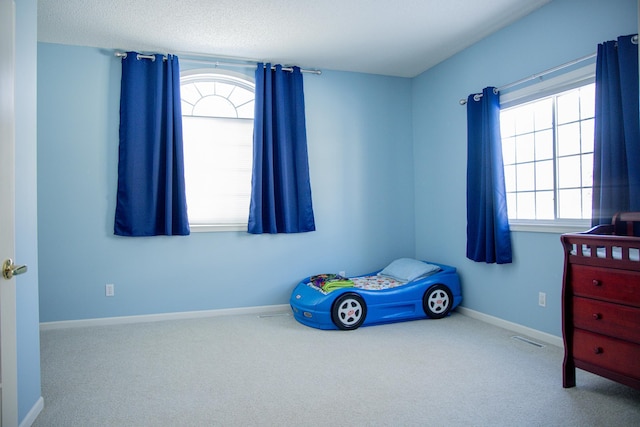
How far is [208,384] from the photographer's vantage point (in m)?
2.49

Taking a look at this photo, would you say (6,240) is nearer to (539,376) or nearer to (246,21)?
(246,21)

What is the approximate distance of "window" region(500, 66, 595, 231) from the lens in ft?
9.80

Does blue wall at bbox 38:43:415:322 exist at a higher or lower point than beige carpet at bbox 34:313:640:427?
Result: higher

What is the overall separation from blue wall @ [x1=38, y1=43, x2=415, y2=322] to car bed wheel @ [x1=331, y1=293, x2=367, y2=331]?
95 centimetres

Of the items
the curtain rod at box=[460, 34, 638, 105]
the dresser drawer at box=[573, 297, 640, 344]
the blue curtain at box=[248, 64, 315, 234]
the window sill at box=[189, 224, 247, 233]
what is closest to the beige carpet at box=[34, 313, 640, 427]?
the dresser drawer at box=[573, 297, 640, 344]

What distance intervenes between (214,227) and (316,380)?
2.10m

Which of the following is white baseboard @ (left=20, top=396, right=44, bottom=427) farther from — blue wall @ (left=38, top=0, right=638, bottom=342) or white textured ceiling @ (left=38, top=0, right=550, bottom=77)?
white textured ceiling @ (left=38, top=0, right=550, bottom=77)

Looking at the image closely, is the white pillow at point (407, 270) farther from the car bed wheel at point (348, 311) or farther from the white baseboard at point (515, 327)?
the car bed wheel at point (348, 311)

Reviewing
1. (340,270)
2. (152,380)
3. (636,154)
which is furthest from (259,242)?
Result: (636,154)

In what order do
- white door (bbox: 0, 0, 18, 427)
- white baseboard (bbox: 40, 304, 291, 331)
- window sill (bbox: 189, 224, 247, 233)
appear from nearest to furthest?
1. white door (bbox: 0, 0, 18, 427)
2. white baseboard (bbox: 40, 304, 291, 331)
3. window sill (bbox: 189, 224, 247, 233)

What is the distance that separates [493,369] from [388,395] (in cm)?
80

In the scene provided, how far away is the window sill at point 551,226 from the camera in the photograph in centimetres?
291

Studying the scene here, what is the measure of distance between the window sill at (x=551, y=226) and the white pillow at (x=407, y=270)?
892mm

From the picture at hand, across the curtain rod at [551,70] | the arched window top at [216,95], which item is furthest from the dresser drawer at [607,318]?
the arched window top at [216,95]
